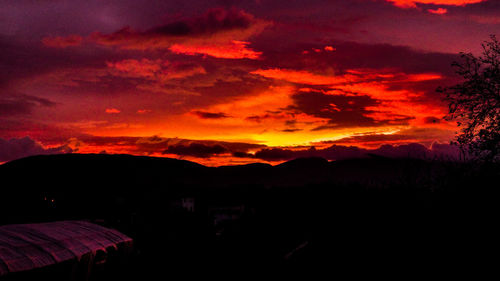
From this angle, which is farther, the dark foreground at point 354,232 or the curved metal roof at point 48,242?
the curved metal roof at point 48,242

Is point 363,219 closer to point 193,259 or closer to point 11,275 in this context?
point 193,259

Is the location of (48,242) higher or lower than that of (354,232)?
lower

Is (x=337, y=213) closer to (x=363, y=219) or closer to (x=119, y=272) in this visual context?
(x=363, y=219)

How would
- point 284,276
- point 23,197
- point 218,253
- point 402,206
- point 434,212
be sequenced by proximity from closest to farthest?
point 284,276
point 434,212
point 402,206
point 218,253
point 23,197

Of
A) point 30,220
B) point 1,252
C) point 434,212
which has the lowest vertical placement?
point 30,220

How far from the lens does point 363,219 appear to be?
2081 centimetres

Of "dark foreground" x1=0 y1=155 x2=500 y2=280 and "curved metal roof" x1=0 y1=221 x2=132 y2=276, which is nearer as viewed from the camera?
"dark foreground" x1=0 y1=155 x2=500 y2=280

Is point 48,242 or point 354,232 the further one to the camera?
point 354,232

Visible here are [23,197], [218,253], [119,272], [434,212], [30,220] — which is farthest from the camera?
[23,197]

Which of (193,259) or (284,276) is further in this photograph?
(193,259)

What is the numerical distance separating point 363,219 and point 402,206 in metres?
1.88

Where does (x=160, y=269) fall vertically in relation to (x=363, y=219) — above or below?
below

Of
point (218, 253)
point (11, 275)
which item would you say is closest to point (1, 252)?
point (11, 275)

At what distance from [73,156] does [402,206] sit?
137477 mm
